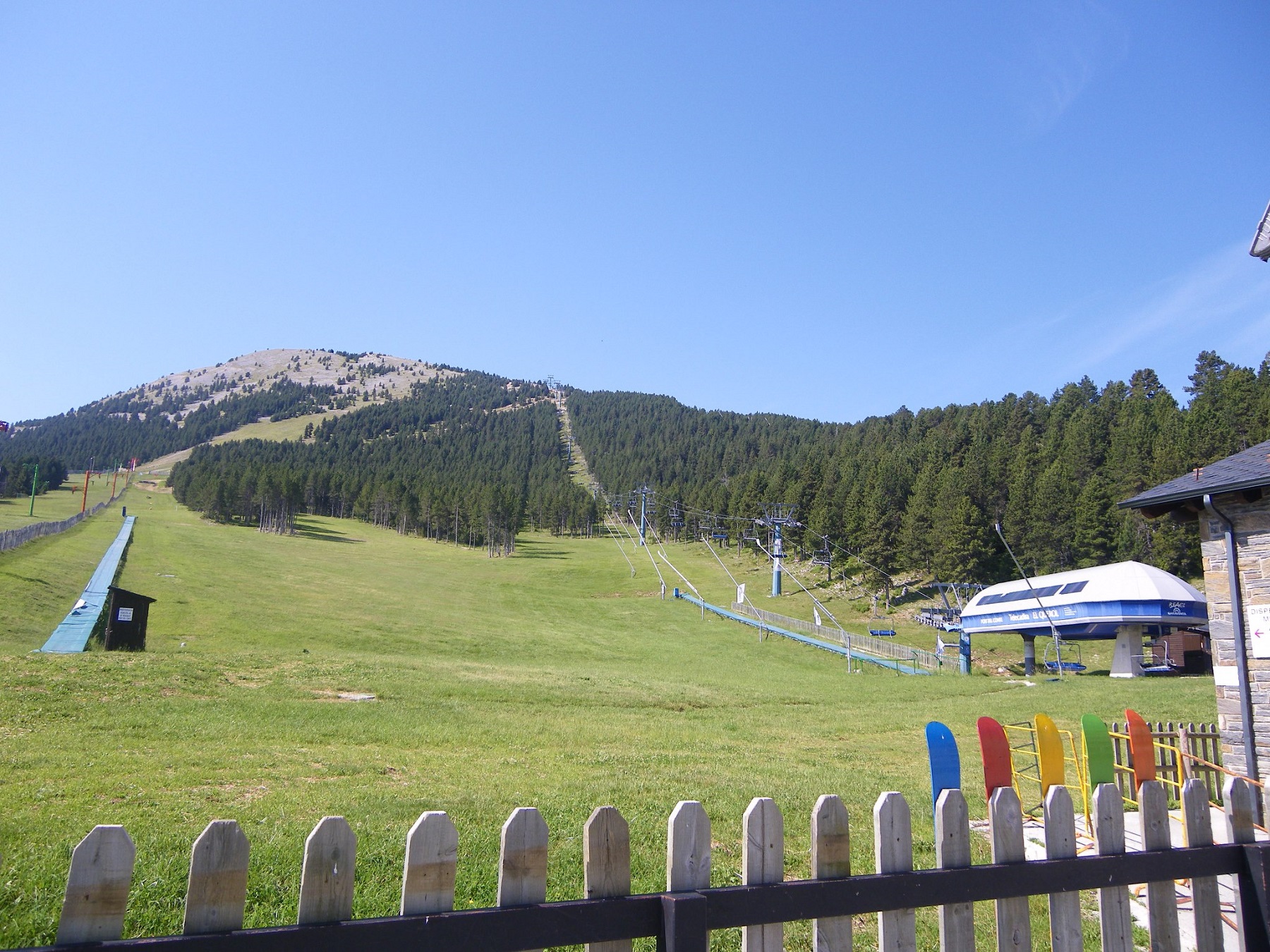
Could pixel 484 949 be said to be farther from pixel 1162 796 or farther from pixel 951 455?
pixel 951 455

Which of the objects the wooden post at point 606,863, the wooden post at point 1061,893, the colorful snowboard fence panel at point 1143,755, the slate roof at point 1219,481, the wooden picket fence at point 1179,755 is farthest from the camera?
the wooden picket fence at point 1179,755

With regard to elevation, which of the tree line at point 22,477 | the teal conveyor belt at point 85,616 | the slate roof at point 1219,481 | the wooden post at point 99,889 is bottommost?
the teal conveyor belt at point 85,616

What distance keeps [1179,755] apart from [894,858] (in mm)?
10673

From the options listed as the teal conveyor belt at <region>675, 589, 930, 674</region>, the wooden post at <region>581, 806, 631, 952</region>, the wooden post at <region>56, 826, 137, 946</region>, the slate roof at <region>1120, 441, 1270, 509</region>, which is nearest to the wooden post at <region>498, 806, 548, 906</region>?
the wooden post at <region>581, 806, 631, 952</region>

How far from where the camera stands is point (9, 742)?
12.3 metres

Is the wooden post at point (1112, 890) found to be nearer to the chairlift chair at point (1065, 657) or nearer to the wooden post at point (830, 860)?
the wooden post at point (830, 860)

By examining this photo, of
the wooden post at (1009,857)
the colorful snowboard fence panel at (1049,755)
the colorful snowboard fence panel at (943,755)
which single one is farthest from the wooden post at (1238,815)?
the colorful snowboard fence panel at (1049,755)

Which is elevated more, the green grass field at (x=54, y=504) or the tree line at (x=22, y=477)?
the tree line at (x=22, y=477)

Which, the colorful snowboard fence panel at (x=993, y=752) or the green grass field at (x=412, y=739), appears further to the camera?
the green grass field at (x=412, y=739)

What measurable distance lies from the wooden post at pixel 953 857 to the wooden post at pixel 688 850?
3.86 feet

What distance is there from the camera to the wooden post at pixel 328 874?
8.32ft

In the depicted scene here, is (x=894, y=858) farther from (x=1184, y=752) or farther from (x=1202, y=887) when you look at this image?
(x=1184, y=752)

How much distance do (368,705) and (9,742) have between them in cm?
775

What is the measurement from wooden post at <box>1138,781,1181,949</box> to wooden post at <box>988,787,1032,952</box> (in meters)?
0.80
